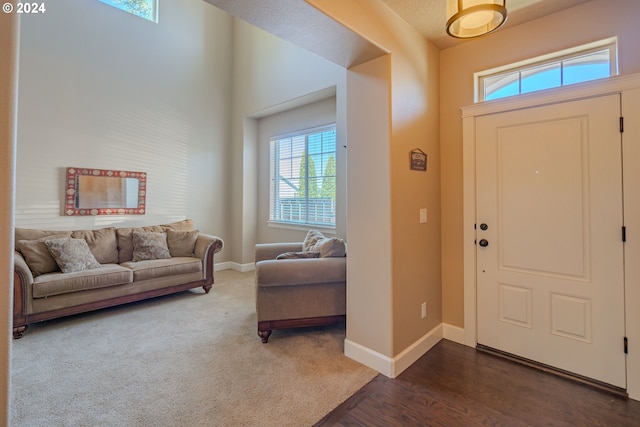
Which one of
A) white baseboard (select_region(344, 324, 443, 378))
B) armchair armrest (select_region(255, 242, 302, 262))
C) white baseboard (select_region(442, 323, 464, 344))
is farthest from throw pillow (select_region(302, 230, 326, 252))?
white baseboard (select_region(442, 323, 464, 344))

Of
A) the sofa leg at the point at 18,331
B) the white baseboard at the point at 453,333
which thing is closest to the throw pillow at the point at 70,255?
→ the sofa leg at the point at 18,331

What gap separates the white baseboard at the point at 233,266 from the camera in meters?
5.46

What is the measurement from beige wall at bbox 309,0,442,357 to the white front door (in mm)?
501

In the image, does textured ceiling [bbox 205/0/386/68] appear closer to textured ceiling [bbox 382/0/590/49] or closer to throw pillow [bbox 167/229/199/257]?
textured ceiling [bbox 382/0/590/49]

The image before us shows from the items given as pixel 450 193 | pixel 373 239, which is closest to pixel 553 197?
pixel 450 193

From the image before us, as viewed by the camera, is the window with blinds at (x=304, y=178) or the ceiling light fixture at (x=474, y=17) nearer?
the ceiling light fixture at (x=474, y=17)

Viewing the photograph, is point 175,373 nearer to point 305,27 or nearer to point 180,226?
point 305,27

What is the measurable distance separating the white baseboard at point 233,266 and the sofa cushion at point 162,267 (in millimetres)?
1341

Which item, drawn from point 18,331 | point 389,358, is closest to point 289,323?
point 389,358

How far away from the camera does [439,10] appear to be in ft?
7.35

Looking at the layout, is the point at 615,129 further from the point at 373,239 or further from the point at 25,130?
the point at 25,130

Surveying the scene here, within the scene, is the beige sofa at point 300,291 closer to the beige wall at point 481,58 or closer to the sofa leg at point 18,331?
the beige wall at point 481,58

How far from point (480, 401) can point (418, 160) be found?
1758 millimetres

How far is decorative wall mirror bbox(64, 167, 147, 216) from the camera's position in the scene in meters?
3.96
